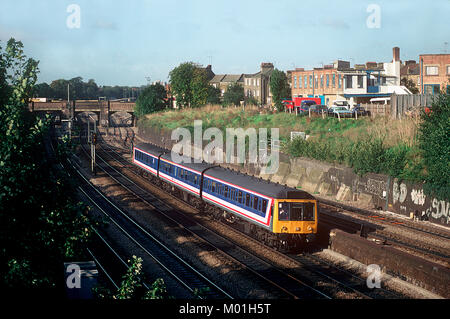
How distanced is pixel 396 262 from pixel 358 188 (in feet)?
50.3

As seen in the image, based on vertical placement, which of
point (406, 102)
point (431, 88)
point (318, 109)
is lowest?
point (318, 109)

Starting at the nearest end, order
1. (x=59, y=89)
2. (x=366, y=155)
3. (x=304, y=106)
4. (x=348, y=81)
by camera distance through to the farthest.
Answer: (x=366, y=155) → (x=304, y=106) → (x=348, y=81) → (x=59, y=89)

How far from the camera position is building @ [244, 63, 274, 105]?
10475cm

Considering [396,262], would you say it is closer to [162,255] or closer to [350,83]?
[162,255]

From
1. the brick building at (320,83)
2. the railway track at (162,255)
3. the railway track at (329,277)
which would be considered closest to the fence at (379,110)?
the brick building at (320,83)

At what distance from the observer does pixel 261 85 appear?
10469 centimetres

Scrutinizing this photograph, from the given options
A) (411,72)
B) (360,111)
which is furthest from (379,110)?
(411,72)

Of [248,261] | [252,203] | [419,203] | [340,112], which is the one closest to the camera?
[248,261]

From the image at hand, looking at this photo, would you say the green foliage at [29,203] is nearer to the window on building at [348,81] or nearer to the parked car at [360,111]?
the parked car at [360,111]

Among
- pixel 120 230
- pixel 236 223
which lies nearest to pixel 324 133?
pixel 236 223

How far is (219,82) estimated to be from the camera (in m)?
126

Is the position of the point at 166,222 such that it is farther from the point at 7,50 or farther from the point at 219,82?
the point at 219,82
